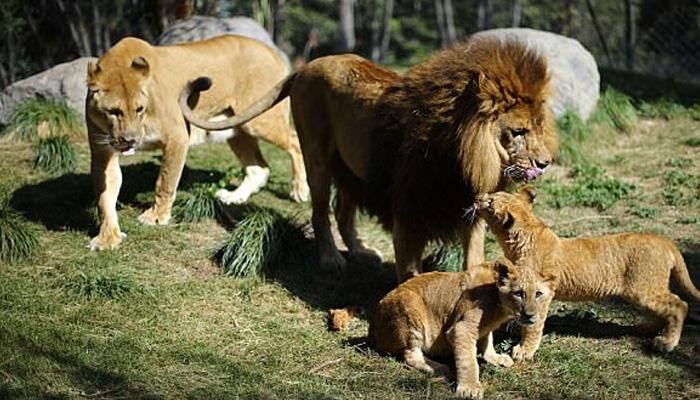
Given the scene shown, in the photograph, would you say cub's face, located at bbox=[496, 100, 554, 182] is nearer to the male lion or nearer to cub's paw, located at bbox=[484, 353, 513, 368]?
the male lion

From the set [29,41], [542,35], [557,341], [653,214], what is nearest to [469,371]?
[557,341]

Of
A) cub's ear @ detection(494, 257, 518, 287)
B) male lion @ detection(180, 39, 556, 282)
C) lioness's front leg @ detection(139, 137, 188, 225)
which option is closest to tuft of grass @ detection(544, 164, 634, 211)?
male lion @ detection(180, 39, 556, 282)

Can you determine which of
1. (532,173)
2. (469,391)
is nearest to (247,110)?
(532,173)

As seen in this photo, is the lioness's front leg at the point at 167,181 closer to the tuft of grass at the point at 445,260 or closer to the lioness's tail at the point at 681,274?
the tuft of grass at the point at 445,260

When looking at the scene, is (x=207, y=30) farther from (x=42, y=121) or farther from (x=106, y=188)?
(x=106, y=188)

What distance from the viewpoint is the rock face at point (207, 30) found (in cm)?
1140

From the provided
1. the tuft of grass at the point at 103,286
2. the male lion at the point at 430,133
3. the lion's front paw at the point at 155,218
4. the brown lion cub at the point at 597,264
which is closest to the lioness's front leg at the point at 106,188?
the lion's front paw at the point at 155,218

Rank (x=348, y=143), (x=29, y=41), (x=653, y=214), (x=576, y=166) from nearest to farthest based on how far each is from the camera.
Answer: (x=348, y=143) < (x=653, y=214) < (x=576, y=166) < (x=29, y=41)

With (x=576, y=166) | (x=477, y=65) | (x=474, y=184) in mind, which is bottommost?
(x=576, y=166)

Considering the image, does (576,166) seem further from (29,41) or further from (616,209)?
(29,41)

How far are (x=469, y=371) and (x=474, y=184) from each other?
47.3 inches

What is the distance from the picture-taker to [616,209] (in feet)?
28.2

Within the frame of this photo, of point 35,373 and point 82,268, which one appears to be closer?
point 35,373

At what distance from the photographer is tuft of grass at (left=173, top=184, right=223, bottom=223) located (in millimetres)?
7996
